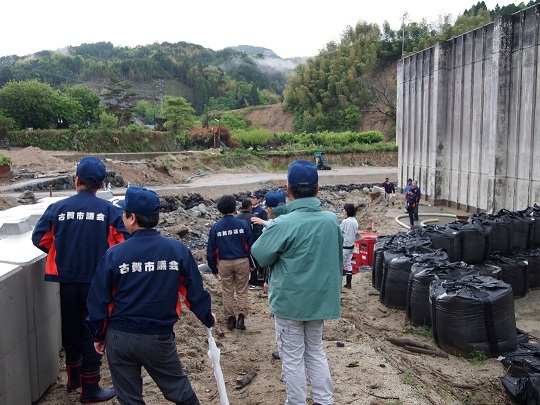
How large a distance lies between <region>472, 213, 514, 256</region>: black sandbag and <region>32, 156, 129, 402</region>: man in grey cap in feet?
23.2

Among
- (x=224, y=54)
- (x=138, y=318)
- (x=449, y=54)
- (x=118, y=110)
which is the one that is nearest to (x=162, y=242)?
(x=138, y=318)

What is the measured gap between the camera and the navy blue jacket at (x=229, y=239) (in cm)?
591

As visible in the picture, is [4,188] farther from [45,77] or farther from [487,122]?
[45,77]

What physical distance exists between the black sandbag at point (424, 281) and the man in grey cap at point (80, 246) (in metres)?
4.04

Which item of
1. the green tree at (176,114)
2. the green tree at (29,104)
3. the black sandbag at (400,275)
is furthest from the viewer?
the green tree at (176,114)

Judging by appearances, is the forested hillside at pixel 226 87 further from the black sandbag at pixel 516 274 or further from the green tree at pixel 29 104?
the black sandbag at pixel 516 274

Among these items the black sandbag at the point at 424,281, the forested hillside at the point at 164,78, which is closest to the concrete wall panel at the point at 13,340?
the black sandbag at the point at 424,281

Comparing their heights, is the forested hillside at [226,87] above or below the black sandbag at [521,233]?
above

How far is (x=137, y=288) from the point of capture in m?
3.03

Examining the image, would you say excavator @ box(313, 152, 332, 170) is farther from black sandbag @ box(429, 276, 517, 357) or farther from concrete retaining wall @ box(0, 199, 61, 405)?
concrete retaining wall @ box(0, 199, 61, 405)

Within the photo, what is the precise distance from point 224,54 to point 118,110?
325 ft

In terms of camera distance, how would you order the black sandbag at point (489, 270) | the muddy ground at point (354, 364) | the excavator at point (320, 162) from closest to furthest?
the muddy ground at point (354, 364) < the black sandbag at point (489, 270) < the excavator at point (320, 162)

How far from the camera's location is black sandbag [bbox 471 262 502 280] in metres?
7.42

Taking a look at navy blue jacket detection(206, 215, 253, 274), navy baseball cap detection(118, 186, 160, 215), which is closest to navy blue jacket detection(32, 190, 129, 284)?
navy baseball cap detection(118, 186, 160, 215)
